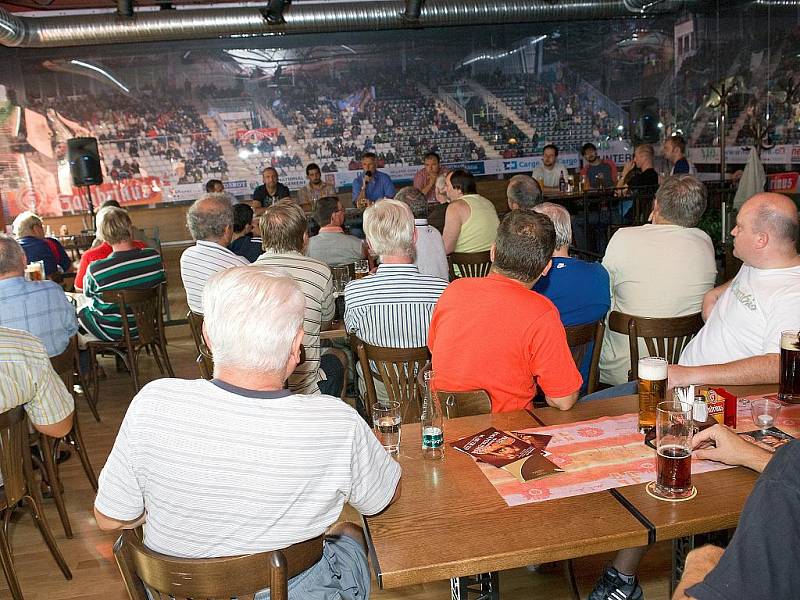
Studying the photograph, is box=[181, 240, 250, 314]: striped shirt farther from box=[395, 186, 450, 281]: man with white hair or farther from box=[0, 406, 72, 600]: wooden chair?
box=[0, 406, 72, 600]: wooden chair

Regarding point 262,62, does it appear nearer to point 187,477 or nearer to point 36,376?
point 36,376

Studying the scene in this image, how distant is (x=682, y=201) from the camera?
10.7 feet

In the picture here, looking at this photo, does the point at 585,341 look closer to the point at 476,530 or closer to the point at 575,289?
the point at 575,289

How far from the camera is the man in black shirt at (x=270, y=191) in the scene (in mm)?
9180

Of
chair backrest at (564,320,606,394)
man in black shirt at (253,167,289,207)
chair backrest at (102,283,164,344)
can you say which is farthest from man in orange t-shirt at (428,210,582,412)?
man in black shirt at (253,167,289,207)

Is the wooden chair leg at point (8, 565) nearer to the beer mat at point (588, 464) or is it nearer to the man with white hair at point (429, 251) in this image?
the beer mat at point (588, 464)

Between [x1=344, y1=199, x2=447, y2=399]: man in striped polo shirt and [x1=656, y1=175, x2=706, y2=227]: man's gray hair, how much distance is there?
1.12 meters

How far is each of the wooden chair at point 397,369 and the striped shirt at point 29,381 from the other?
1081 mm

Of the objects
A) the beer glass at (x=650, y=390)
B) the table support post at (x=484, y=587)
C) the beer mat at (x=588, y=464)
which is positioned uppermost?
the beer glass at (x=650, y=390)

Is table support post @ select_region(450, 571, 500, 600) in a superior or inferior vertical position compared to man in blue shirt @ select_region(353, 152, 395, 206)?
inferior

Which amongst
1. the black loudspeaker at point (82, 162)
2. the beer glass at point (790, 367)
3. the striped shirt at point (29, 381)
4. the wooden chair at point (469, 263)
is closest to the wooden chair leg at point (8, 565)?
the striped shirt at point (29, 381)

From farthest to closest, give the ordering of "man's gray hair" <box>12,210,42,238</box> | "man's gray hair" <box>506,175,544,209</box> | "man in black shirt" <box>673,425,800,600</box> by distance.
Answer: "man's gray hair" <box>12,210,42,238</box>
"man's gray hair" <box>506,175,544,209</box>
"man in black shirt" <box>673,425,800,600</box>

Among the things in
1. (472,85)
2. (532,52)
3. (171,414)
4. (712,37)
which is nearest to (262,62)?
(472,85)

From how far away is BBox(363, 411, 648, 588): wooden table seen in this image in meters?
1.37
